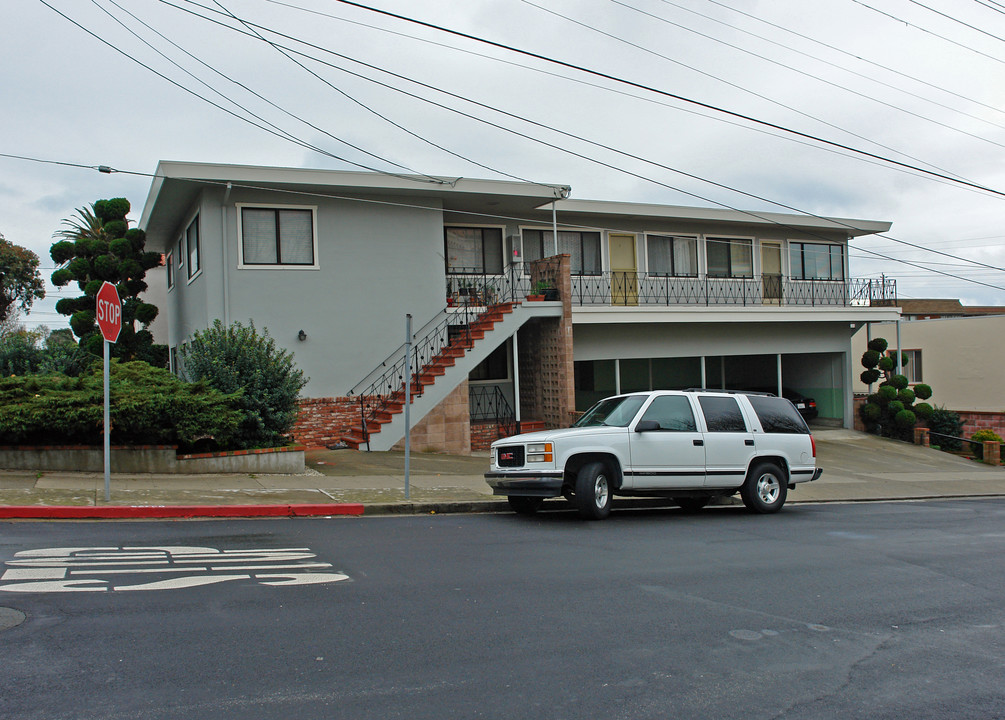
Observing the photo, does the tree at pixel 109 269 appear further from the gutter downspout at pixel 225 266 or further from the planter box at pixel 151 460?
the planter box at pixel 151 460

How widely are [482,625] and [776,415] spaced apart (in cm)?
848

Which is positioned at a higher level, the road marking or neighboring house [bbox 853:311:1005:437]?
neighboring house [bbox 853:311:1005:437]

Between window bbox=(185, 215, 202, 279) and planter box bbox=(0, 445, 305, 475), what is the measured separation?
7518mm

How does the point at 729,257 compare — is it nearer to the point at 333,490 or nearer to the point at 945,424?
the point at 945,424

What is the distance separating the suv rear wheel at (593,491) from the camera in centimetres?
1166

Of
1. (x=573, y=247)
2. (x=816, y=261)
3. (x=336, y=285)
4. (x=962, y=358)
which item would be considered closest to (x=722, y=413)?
(x=336, y=285)

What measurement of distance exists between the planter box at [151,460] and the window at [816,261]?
64.8 feet

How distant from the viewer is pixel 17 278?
4562cm

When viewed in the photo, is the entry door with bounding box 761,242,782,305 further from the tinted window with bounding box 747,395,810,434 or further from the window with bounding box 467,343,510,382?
the tinted window with bounding box 747,395,810,434

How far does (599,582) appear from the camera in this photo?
26.0 feet

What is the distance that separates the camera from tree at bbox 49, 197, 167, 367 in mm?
23422

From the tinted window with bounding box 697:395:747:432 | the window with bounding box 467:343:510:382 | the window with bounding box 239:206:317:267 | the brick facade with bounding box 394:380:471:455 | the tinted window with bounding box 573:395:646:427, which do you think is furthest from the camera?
the window with bounding box 467:343:510:382

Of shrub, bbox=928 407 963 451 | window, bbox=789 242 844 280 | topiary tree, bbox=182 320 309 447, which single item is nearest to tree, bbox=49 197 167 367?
topiary tree, bbox=182 320 309 447

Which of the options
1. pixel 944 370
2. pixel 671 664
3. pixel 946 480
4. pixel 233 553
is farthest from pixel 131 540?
pixel 944 370
